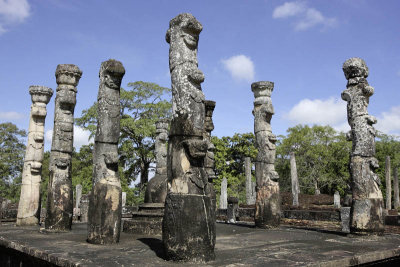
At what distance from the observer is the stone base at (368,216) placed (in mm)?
7781

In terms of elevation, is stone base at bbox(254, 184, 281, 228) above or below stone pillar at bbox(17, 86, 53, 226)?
below

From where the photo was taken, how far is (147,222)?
28.5ft

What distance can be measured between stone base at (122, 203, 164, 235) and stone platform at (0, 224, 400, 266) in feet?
5.19

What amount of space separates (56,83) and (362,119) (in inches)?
304

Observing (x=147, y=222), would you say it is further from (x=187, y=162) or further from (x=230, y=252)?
(x=187, y=162)

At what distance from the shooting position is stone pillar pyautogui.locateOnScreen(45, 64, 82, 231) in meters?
8.50

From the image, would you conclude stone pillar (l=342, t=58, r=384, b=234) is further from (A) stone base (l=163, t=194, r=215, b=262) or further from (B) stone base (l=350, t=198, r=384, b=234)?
(A) stone base (l=163, t=194, r=215, b=262)

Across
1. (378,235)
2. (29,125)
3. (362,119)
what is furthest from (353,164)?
(29,125)

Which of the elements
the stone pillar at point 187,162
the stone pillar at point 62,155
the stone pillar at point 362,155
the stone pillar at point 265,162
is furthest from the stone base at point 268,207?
the stone pillar at point 62,155

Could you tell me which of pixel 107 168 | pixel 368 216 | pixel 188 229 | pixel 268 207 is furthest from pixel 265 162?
pixel 188 229

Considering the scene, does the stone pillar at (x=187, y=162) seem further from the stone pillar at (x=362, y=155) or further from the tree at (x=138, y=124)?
the tree at (x=138, y=124)

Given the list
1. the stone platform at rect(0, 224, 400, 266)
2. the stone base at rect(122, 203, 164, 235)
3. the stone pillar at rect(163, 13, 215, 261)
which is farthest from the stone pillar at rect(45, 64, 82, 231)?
the stone pillar at rect(163, 13, 215, 261)

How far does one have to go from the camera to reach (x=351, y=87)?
28.3ft

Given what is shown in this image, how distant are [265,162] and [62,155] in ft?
17.9
